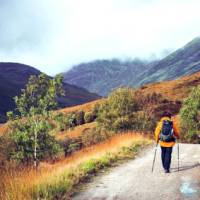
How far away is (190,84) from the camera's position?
14288cm

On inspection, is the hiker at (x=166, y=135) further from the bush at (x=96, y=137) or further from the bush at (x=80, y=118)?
the bush at (x=80, y=118)

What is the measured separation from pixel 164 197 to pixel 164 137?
4634 millimetres

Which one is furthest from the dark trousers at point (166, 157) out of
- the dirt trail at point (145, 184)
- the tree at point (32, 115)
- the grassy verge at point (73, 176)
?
the tree at point (32, 115)

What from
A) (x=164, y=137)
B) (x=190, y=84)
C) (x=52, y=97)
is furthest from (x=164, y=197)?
(x=190, y=84)

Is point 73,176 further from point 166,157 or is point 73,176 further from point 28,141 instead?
point 28,141

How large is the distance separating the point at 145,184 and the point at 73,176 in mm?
2304

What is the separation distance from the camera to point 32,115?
24.2 metres

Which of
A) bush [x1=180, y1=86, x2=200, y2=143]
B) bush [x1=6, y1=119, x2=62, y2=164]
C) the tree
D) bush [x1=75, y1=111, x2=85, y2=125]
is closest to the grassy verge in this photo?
the tree

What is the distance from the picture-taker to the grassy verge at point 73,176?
11547mm

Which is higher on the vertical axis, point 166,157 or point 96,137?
point 166,157

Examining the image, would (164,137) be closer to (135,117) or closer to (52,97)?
(52,97)

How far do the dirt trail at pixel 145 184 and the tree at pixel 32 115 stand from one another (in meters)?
7.44

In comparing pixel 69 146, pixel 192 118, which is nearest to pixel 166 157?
pixel 69 146

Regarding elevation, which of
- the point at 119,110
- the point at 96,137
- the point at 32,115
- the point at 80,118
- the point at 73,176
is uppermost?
the point at 119,110
